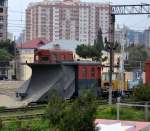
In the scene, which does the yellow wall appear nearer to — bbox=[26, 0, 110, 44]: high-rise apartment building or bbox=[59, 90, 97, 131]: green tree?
bbox=[26, 0, 110, 44]: high-rise apartment building

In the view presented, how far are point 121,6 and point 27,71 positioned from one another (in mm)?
24256

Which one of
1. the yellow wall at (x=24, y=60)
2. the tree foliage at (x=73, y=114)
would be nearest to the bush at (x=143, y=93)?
the tree foliage at (x=73, y=114)

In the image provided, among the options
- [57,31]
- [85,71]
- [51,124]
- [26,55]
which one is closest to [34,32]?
[57,31]

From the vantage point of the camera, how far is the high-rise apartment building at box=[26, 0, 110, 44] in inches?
4412

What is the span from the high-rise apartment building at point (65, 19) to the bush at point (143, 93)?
262 feet

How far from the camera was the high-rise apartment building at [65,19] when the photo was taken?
112 m

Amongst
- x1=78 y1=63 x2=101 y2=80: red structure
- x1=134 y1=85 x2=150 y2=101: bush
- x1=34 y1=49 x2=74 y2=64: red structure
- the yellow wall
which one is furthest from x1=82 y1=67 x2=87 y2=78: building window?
the yellow wall

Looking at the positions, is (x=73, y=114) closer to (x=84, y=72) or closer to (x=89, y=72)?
(x=84, y=72)

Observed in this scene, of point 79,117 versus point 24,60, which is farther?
point 24,60

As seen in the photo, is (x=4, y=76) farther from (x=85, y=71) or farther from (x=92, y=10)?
(x=92, y=10)

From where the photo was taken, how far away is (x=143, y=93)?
2802 cm

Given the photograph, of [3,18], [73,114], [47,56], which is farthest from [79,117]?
[3,18]

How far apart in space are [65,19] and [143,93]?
9000 centimetres

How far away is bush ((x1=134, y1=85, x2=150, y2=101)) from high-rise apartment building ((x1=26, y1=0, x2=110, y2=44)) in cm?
7972
